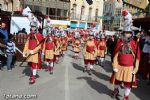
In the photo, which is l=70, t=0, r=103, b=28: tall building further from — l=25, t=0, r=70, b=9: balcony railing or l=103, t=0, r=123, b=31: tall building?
l=25, t=0, r=70, b=9: balcony railing

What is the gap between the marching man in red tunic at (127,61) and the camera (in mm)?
10141

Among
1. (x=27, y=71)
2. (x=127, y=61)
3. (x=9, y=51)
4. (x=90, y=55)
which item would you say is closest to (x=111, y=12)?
(x=90, y=55)

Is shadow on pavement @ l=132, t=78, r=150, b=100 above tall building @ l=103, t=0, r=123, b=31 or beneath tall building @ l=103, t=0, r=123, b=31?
beneath

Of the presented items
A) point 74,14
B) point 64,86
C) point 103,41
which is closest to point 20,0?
point 74,14

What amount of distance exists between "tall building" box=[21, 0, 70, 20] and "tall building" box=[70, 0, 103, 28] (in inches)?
78.5

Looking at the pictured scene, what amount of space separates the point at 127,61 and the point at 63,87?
274cm

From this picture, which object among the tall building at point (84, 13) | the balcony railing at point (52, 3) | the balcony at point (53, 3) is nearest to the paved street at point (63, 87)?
the balcony at point (53, 3)

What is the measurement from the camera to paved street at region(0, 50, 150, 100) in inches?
427

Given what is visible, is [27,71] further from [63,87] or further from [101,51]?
[101,51]

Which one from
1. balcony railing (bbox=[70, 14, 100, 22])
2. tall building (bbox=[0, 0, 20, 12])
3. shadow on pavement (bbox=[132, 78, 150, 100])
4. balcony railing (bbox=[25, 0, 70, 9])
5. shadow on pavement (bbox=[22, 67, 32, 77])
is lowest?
shadow on pavement (bbox=[132, 78, 150, 100])

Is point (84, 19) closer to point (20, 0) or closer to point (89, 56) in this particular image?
point (20, 0)

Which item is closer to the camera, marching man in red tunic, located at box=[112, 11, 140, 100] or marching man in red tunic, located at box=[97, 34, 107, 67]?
marching man in red tunic, located at box=[112, 11, 140, 100]

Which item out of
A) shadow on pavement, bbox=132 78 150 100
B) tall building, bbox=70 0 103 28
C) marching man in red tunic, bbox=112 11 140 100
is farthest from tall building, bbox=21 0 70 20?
marching man in red tunic, bbox=112 11 140 100

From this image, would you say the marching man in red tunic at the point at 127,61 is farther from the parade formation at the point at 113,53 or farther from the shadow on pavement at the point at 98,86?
the shadow on pavement at the point at 98,86
